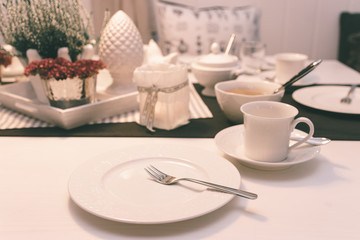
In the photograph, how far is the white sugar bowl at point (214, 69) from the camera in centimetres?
108

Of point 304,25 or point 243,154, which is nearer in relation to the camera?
point 243,154

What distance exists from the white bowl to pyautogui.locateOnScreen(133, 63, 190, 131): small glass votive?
106mm

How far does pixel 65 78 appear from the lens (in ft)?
2.76

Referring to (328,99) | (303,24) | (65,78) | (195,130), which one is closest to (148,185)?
(195,130)

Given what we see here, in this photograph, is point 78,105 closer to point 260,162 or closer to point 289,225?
point 260,162

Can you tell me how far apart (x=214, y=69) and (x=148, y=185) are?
2.01 feet

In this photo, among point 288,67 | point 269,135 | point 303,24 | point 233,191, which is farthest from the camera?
point 303,24

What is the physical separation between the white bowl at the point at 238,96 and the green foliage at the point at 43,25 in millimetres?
447

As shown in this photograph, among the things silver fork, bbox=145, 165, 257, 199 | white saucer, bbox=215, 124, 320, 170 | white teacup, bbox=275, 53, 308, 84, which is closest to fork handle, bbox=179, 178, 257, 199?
silver fork, bbox=145, 165, 257, 199

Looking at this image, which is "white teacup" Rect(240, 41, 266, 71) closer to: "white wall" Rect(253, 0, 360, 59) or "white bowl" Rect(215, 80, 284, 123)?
Answer: "white bowl" Rect(215, 80, 284, 123)

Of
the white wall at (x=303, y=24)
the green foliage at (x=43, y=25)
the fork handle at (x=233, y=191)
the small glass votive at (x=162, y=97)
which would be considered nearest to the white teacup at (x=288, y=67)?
the small glass votive at (x=162, y=97)

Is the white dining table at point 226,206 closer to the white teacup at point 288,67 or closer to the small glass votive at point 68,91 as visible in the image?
the small glass votive at point 68,91

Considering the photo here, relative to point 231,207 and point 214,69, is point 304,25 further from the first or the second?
point 231,207

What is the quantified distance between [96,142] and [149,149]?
0.17m
